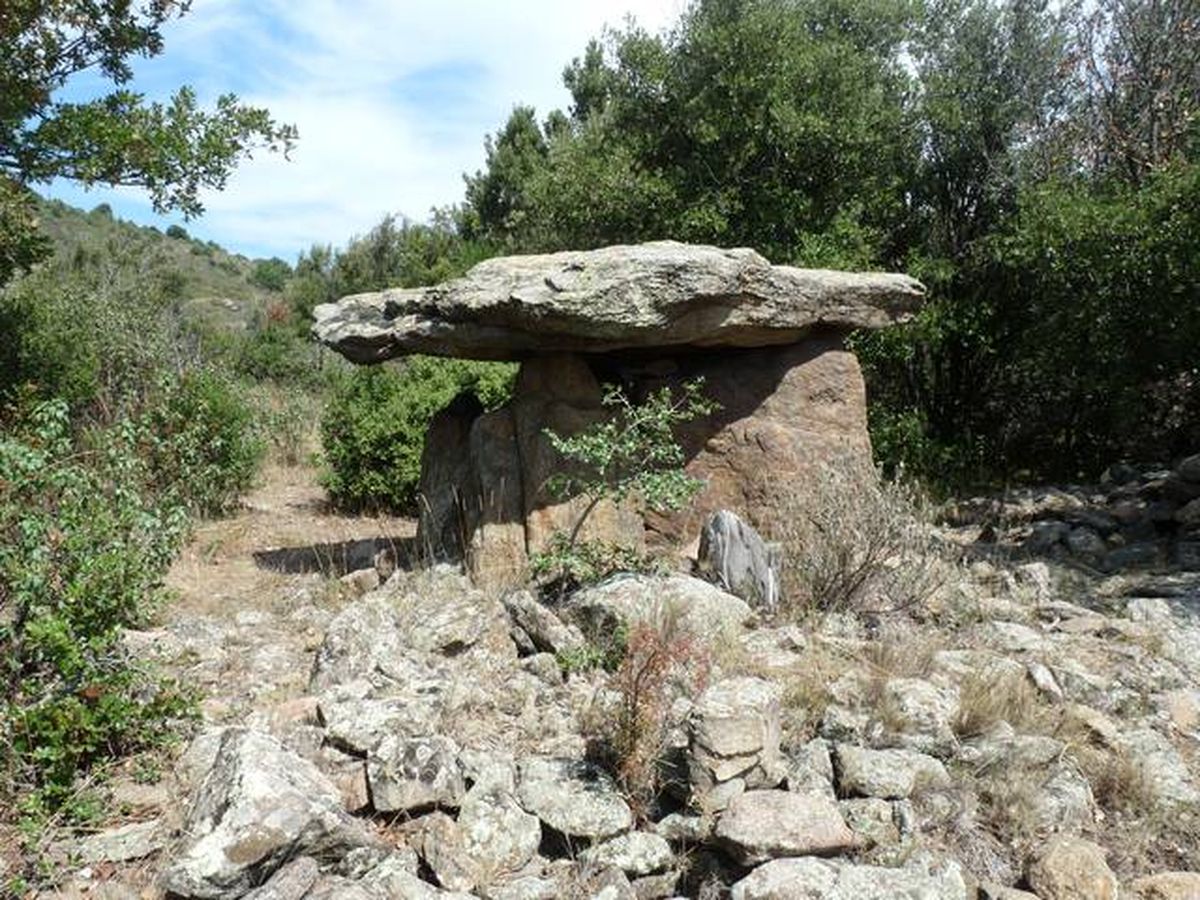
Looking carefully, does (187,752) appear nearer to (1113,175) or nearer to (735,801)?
(735,801)

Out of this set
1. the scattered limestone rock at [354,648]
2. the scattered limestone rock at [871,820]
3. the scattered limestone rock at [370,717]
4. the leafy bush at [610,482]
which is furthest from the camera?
the leafy bush at [610,482]

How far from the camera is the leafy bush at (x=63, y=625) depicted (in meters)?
3.95

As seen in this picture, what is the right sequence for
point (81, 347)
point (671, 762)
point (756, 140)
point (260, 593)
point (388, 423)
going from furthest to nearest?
point (756, 140) → point (81, 347) → point (388, 423) → point (260, 593) → point (671, 762)

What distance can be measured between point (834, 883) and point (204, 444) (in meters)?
7.00

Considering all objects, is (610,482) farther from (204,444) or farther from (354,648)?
(204,444)

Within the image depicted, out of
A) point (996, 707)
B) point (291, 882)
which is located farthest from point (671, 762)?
point (996, 707)

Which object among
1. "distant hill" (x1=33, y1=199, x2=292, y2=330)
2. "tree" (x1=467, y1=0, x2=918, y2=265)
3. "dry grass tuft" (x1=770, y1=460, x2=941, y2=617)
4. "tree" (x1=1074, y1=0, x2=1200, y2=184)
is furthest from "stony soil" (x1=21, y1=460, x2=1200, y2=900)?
"distant hill" (x1=33, y1=199, x2=292, y2=330)

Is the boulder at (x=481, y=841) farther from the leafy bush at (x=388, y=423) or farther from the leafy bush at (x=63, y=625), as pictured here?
the leafy bush at (x=388, y=423)

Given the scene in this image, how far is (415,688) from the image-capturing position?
4.77 metres

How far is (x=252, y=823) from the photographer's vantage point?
11.4ft

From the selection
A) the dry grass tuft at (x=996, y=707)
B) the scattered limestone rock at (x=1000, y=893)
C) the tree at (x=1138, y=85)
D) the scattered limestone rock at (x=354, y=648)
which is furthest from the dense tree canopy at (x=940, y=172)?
the scattered limestone rock at (x=1000, y=893)

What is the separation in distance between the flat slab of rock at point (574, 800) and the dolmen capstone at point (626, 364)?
8.61ft

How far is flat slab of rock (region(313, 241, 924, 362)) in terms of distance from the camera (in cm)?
661

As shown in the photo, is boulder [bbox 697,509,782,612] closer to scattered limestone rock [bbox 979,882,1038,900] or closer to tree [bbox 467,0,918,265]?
scattered limestone rock [bbox 979,882,1038,900]
